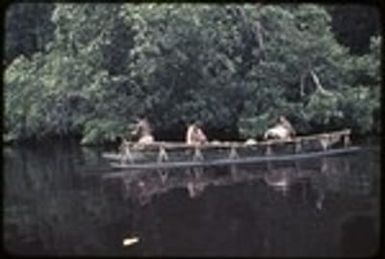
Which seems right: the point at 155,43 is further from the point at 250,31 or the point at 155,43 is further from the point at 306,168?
the point at 306,168

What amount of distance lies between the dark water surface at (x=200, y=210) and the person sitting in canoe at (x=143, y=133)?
0.40 meters

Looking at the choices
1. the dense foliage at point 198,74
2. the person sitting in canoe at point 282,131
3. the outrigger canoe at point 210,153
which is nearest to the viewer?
the outrigger canoe at point 210,153

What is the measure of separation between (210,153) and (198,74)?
1316 mm

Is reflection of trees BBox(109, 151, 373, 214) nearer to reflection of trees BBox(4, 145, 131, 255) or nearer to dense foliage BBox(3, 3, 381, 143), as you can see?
reflection of trees BBox(4, 145, 131, 255)

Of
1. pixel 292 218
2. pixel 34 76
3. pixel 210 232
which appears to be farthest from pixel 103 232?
pixel 34 76

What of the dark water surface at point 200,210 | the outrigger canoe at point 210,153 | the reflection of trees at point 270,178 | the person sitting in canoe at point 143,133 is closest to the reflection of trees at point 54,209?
the dark water surface at point 200,210

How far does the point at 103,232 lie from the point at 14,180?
99.7 inches

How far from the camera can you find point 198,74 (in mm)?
8484

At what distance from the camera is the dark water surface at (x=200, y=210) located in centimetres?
470

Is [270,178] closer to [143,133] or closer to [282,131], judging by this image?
[282,131]

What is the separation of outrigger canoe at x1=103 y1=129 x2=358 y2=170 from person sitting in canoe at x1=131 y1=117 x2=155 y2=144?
0.37 ft

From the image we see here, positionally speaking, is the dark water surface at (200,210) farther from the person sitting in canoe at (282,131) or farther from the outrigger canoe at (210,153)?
the person sitting in canoe at (282,131)

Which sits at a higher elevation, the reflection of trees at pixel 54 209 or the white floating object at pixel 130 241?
the reflection of trees at pixel 54 209

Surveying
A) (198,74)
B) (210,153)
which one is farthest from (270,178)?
(198,74)
